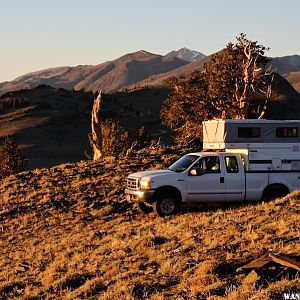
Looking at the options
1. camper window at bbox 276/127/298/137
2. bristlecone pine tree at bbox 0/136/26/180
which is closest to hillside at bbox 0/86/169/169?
bristlecone pine tree at bbox 0/136/26/180

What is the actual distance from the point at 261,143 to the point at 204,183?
7.37ft

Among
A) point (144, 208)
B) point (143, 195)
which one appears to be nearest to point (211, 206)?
point (144, 208)

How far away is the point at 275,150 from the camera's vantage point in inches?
729

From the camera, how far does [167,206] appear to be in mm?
18016

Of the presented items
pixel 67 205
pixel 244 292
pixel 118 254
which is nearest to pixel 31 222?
pixel 67 205

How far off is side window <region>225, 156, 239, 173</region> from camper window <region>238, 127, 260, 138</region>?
2.71ft

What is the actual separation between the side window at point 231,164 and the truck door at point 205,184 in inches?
10.5

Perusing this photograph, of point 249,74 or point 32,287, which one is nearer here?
point 32,287

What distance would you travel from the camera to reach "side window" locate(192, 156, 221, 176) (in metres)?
18.0

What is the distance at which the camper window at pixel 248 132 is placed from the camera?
18.5 m

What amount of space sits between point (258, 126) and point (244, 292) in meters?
9.94

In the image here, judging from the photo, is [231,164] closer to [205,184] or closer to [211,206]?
[205,184]

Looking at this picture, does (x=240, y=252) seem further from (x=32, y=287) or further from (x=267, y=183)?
(x=267, y=183)

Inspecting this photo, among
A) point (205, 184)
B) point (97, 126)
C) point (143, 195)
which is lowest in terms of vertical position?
point (143, 195)
